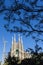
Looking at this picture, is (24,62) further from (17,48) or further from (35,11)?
(17,48)

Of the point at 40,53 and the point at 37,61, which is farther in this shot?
the point at 37,61

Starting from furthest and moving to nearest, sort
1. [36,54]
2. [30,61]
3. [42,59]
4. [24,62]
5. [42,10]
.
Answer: [24,62]
[30,61]
[42,59]
[36,54]
[42,10]

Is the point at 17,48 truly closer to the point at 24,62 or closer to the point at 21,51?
the point at 21,51

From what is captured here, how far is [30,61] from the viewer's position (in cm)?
2111

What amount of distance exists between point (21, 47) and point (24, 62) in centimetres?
5273

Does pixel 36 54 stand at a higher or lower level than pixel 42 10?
lower

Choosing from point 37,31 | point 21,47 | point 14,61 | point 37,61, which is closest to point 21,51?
point 21,47

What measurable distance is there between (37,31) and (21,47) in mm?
61090

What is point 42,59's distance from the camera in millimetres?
19469

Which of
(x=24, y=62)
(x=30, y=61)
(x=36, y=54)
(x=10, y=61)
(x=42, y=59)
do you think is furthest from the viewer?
(x=10, y=61)

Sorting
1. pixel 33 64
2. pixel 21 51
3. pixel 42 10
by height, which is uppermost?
pixel 21 51

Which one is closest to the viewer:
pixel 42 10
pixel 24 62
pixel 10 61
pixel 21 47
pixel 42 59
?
pixel 42 10

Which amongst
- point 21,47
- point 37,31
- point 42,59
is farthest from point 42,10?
point 21,47

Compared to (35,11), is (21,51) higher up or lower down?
higher up
